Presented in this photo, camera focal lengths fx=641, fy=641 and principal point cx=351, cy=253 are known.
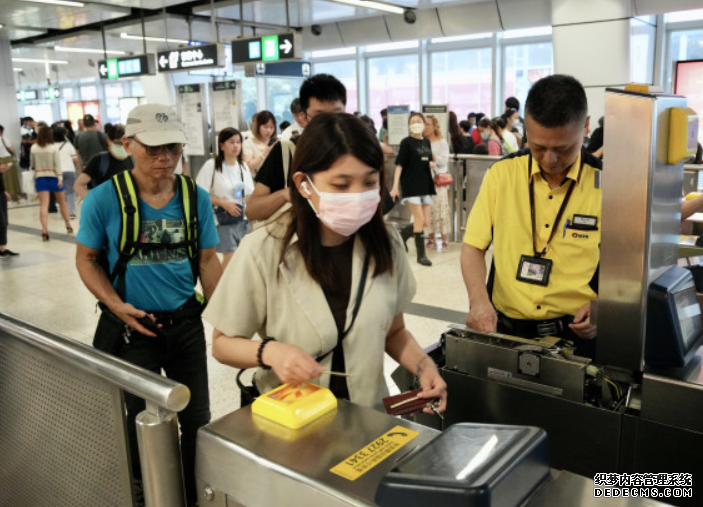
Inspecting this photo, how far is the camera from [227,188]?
18.2ft

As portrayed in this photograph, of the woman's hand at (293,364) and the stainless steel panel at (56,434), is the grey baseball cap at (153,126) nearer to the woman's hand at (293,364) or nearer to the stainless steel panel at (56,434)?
the stainless steel panel at (56,434)

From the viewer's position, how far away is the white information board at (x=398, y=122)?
29.4ft

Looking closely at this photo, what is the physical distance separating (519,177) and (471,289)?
1.42ft

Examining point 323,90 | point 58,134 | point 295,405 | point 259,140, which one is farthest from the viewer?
point 58,134

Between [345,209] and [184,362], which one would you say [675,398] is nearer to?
[345,209]

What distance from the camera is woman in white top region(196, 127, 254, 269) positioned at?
5.47 m

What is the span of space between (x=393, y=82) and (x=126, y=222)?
15.1 meters

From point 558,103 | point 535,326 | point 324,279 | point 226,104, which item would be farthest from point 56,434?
point 226,104

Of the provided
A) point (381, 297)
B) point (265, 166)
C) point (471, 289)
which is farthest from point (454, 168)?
point (381, 297)

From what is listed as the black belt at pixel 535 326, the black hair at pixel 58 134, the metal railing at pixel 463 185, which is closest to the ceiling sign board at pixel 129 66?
the black hair at pixel 58 134

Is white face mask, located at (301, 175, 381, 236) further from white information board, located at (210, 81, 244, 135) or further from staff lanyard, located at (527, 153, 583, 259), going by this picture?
white information board, located at (210, 81, 244, 135)

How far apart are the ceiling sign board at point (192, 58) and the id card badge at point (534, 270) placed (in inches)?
359

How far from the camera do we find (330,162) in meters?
1.46

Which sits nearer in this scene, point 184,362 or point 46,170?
point 184,362
